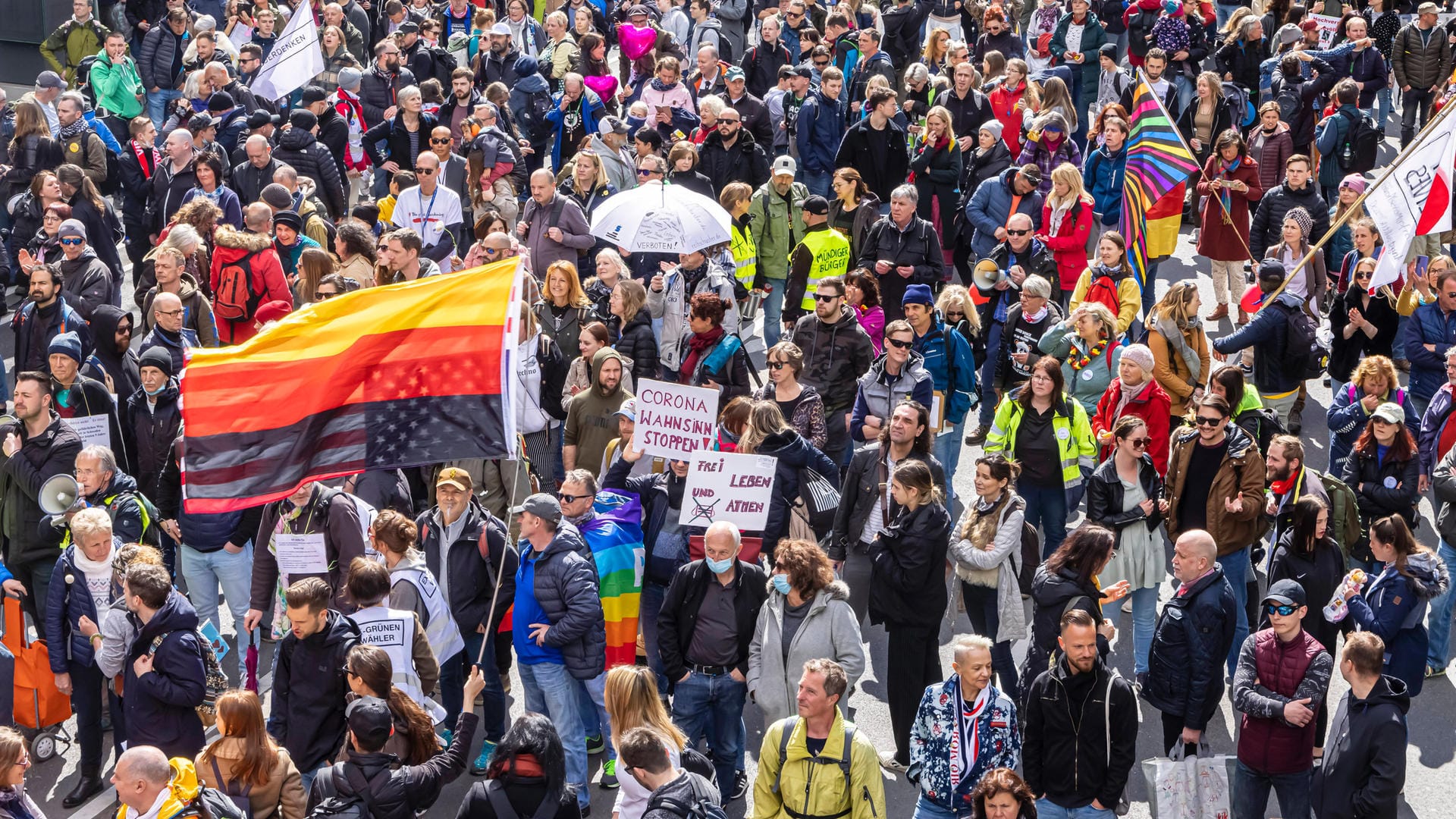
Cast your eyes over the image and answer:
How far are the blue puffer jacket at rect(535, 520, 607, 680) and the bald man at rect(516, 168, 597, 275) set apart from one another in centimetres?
571

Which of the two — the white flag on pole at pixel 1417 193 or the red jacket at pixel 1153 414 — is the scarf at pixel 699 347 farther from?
the white flag on pole at pixel 1417 193

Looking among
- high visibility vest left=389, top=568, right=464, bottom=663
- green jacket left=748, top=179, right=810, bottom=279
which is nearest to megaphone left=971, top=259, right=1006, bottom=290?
green jacket left=748, top=179, right=810, bottom=279

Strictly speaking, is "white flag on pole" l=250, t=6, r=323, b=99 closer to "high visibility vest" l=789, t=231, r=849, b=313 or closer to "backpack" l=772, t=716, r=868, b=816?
"high visibility vest" l=789, t=231, r=849, b=313

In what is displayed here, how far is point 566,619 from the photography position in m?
9.45

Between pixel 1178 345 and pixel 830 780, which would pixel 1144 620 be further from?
pixel 830 780

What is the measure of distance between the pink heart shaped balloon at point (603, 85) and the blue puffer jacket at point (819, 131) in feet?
8.09

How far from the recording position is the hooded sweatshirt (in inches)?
474

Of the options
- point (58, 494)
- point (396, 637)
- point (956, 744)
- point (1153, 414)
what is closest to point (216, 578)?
point (58, 494)

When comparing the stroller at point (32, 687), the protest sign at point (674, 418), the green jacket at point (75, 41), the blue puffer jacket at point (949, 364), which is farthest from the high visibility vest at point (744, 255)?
the green jacket at point (75, 41)

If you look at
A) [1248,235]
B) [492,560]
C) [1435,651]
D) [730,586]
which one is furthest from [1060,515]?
[1248,235]

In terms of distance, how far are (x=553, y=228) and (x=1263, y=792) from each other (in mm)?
7975

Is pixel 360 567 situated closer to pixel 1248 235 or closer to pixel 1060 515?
pixel 1060 515

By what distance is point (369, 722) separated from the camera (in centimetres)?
788

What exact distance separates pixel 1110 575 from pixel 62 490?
6.38m
